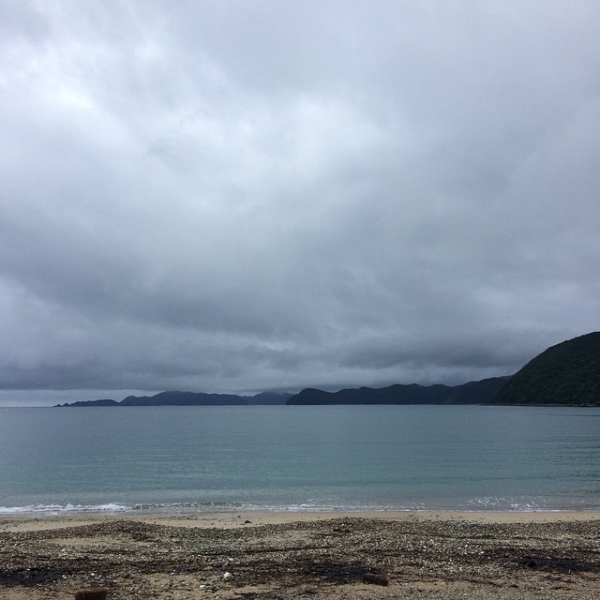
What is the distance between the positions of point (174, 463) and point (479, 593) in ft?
148

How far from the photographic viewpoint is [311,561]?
1462 centimetres

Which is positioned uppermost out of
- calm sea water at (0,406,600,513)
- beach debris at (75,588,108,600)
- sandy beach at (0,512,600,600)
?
beach debris at (75,588,108,600)

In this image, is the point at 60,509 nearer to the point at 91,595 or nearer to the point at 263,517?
the point at 263,517

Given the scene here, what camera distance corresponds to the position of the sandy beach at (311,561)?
1218cm

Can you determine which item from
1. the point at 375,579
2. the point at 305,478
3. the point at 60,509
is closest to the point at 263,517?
the point at 60,509

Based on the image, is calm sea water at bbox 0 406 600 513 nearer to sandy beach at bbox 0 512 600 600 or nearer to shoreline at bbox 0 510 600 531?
shoreline at bbox 0 510 600 531

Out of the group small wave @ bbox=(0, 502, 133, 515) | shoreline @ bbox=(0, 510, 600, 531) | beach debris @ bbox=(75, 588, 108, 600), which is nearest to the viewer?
beach debris @ bbox=(75, 588, 108, 600)

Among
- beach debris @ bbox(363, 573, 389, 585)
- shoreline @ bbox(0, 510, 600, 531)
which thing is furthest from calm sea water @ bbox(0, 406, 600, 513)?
beach debris @ bbox(363, 573, 389, 585)

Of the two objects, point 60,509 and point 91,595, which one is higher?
point 91,595

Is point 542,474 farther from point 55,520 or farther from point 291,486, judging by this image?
point 55,520

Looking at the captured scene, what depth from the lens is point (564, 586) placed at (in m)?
12.5

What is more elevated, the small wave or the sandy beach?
the sandy beach

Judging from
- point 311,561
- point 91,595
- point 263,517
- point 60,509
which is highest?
point 91,595

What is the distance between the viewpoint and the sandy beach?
12180mm
